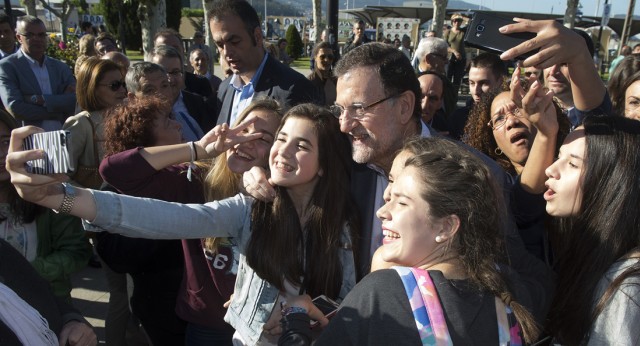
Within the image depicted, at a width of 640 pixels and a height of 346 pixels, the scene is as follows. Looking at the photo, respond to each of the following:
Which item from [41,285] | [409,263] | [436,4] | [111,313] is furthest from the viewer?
[436,4]

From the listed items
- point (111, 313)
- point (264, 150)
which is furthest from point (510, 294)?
point (111, 313)

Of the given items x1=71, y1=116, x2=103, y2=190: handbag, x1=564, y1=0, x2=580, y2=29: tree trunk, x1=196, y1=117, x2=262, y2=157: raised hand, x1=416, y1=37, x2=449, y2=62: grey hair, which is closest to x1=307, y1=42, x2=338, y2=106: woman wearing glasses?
x1=416, y1=37, x2=449, y2=62: grey hair

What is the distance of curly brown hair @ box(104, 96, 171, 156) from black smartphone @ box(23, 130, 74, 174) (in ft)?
3.33

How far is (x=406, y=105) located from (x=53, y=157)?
1622 mm

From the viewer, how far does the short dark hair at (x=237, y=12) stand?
4.13 metres

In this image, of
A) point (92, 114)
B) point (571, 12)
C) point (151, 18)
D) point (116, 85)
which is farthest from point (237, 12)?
point (571, 12)

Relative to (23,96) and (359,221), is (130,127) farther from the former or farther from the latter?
(23,96)

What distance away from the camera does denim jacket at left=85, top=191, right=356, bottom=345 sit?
1.79 m

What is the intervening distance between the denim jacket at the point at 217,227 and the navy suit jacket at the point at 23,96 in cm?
409

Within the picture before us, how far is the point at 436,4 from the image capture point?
53.7 feet

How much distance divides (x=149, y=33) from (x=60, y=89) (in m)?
8.40

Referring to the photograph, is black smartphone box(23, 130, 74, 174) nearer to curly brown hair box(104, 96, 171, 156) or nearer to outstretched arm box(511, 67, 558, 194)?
curly brown hair box(104, 96, 171, 156)

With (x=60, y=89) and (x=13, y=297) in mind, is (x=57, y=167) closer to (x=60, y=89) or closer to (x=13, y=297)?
(x=13, y=297)

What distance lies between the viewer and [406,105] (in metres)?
2.50
